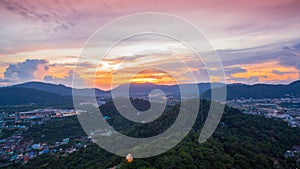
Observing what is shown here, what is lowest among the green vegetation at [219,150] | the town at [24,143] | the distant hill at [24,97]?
the town at [24,143]

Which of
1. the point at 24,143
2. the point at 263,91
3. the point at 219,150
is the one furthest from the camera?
the point at 263,91

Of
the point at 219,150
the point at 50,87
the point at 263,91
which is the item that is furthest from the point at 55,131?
the point at 50,87

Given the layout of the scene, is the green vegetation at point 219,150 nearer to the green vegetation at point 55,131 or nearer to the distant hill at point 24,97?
the green vegetation at point 55,131

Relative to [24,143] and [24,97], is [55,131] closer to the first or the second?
[24,143]

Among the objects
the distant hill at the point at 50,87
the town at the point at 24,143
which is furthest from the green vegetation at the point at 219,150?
the distant hill at the point at 50,87

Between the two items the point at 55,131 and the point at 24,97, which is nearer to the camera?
the point at 55,131

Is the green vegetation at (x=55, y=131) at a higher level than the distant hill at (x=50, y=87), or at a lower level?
lower
